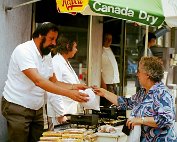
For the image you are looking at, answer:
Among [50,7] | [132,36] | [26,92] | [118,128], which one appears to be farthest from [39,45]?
[132,36]

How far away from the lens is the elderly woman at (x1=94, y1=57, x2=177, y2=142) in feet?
14.4

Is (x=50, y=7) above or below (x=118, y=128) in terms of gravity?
Result: above

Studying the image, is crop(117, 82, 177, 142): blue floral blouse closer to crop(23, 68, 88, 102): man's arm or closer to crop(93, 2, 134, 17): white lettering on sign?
crop(23, 68, 88, 102): man's arm

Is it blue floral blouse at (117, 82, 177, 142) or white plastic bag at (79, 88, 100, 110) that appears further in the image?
white plastic bag at (79, 88, 100, 110)

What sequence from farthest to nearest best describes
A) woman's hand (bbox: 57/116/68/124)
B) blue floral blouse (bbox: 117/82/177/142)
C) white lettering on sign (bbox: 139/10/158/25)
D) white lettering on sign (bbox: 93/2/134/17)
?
woman's hand (bbox: 57/116/68/124)
white lettering on sign (bbox: 139/10/158/25)
white lettering on sign (bbox: 93/2/134/17)
blue floral blouse (bbox: 117/82/177/142)

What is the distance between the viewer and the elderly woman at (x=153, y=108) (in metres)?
4.38

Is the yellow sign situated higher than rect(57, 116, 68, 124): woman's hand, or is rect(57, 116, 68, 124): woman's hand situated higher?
the yellow sign

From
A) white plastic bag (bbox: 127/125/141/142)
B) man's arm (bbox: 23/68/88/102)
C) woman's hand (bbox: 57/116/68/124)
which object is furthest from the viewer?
woman's hand (bbox: 57/116/68/124)

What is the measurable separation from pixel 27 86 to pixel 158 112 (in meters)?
1.86

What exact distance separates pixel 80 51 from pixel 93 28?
2.15ft

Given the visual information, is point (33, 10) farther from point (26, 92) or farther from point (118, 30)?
point (118, 30)

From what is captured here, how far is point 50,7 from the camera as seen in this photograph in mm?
8359

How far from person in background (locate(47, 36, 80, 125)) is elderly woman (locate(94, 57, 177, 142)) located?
1.61 metres

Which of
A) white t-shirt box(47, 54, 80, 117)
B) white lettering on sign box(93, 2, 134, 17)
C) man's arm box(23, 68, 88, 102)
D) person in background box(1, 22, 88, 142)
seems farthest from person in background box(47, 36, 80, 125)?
white lettering on sign box(93, 2, 134, 17)
